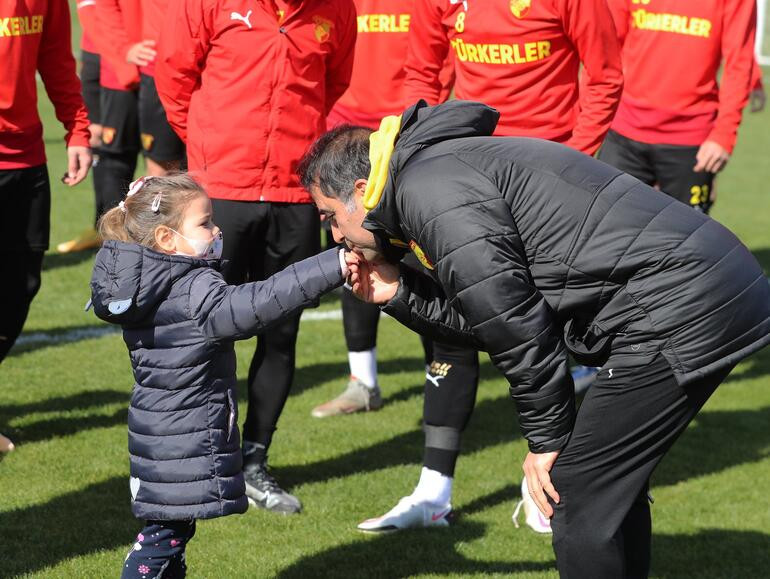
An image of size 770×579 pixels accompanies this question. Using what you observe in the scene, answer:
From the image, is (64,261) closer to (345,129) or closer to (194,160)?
(194,160)

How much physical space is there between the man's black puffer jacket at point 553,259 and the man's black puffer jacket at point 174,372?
71cm

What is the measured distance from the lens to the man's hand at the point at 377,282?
12.1 feet

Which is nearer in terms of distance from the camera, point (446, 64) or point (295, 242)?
point (295, 242)

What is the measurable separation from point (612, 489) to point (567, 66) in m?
2.49

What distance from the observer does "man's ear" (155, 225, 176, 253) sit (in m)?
3.89

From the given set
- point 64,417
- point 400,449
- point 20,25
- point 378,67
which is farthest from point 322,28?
point 64,417

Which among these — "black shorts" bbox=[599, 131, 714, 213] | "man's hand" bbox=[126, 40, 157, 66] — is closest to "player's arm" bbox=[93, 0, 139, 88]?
"man's hand" bbox=[126, 40, 157, 66]

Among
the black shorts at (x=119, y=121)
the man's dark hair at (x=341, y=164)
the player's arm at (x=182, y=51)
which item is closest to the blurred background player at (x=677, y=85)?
the player's arm at (x=182, y=51)

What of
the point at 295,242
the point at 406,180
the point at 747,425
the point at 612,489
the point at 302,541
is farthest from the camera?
the point at 747,425

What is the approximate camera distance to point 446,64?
6.81 meters

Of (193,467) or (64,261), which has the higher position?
(193,467)

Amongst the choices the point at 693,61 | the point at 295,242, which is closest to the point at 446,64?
the point at 693,61

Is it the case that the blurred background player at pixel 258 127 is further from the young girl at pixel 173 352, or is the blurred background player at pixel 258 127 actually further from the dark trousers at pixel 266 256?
the young girl at pixel 173 352

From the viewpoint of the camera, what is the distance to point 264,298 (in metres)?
3.61
